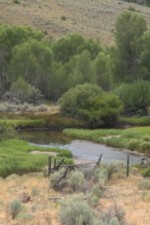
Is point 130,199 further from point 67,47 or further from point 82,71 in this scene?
point 67,47

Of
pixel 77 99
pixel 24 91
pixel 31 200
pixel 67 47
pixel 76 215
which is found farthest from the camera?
pixel 67 47

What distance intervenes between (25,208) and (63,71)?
2436 inches

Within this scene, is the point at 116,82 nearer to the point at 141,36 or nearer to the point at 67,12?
the point at 141,36

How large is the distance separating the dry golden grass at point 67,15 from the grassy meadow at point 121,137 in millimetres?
61176

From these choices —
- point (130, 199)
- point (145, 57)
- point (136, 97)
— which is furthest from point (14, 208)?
point (145, 57)

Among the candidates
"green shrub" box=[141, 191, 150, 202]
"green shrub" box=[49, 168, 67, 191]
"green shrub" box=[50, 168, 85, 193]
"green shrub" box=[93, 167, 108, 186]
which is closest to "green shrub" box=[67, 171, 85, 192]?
"green shrub" box=[50, 168, 85, 193]

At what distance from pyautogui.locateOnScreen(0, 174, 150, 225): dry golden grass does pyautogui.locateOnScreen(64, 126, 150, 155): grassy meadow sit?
1688 cm

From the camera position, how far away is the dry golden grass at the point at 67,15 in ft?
400

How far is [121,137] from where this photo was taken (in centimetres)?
5572

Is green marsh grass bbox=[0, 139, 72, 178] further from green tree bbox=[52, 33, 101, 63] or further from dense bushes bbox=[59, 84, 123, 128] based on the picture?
green tree bbox=[52, 33, 101, 63]

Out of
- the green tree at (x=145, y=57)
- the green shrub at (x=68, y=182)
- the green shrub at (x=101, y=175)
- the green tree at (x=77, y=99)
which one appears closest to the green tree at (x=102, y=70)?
the green tree at (x=145, y=57)

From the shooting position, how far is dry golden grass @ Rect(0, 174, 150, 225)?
21.6 m

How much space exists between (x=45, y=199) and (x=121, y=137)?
30217mm

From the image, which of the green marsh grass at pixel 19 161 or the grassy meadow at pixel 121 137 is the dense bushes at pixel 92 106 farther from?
the green marsh grass at pixel 19 161
